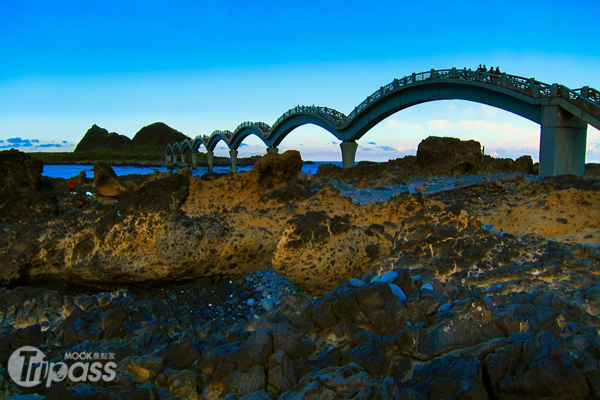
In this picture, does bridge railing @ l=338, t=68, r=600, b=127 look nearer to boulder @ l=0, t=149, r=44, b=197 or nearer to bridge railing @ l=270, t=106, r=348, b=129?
bridge railing @ l=270, t=106, r=348, b=129

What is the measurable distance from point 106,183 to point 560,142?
16.4m

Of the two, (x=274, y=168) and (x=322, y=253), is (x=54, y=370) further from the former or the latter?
(x=274, y=168)

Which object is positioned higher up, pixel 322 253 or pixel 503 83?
pixel 503 83

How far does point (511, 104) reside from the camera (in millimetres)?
18188

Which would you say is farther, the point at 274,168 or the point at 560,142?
the point at 560,142

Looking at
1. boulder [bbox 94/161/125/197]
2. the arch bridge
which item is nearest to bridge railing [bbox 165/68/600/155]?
the arch bridge

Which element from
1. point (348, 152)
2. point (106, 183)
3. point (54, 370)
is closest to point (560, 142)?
point (348, 152)

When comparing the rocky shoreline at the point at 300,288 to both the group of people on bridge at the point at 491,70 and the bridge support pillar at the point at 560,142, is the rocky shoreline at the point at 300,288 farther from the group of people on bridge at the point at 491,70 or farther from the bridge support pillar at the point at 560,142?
the group of people on bridge at the point at 491,70

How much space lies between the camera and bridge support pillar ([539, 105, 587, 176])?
1642cm

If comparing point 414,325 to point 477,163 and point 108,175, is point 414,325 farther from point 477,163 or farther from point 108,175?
point 477,163

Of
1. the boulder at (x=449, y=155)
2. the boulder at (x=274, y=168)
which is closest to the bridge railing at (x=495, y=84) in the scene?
the boulder at (x=449, y=155)

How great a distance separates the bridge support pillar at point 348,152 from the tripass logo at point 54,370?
26.9 meters

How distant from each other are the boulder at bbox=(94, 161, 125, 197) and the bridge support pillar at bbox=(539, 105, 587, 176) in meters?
15.4

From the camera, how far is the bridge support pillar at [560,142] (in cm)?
1642
